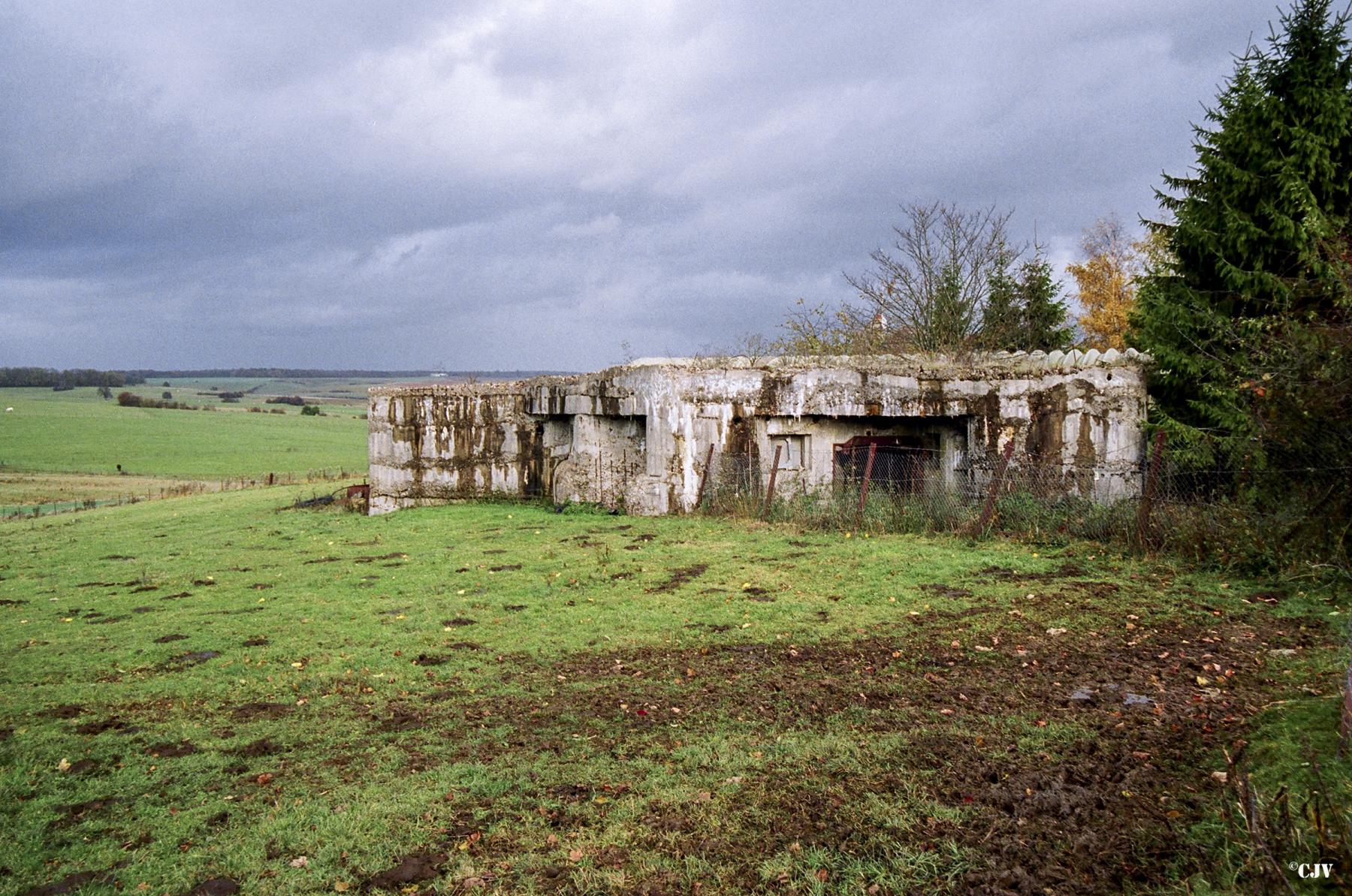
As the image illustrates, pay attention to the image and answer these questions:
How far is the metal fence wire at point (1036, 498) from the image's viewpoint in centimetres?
914

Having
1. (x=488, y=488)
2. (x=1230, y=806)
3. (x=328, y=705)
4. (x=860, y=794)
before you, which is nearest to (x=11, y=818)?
(x=328, y=705)

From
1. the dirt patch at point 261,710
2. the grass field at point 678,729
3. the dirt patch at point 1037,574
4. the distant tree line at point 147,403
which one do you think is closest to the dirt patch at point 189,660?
the grass field at point 678,729

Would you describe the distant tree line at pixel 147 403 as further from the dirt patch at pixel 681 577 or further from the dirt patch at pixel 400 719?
the dirt patch at pixel 400 719

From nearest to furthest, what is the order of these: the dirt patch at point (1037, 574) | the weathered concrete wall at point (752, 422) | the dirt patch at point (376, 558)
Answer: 1. the dirt patch at point (1037, 574)
2. the dirt patch at point (376, 558)
3. the weathered concrete wall at point (752, 422)

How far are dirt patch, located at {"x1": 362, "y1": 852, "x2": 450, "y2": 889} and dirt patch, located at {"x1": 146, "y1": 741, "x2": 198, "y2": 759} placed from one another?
8.18 feet

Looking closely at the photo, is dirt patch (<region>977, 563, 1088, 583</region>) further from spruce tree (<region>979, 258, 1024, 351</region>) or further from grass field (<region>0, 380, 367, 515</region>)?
grass field (<region>0, 380, 367, 515</region>)

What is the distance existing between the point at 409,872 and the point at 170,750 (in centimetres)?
281

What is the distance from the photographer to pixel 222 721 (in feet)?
21.1

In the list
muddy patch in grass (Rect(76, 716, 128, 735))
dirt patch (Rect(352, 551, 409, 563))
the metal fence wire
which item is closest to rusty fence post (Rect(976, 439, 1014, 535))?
the metal fence wire

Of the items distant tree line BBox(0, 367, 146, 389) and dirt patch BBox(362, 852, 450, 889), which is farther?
distant tree line BBox(0, 367, 146, 389)

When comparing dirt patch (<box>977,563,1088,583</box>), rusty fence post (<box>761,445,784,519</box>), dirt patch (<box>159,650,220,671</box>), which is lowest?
dirt patch (<box>159,650,220,671</box>)

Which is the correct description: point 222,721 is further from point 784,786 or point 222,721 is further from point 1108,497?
point 1108,497

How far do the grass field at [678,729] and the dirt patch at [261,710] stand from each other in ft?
0.10

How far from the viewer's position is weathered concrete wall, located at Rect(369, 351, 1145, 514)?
14266 mm
